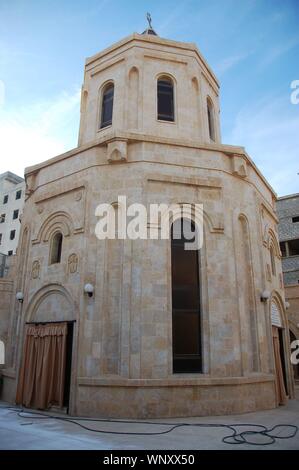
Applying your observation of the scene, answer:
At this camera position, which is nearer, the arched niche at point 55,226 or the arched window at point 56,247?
the arched niche at point 55,226

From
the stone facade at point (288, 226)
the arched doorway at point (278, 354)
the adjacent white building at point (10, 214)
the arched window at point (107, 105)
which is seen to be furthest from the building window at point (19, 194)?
the arched doorway at point (278, 354)

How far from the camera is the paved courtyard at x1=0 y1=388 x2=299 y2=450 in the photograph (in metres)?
6.26

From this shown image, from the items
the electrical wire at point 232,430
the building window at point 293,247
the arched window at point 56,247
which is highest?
the building window at point 293,247

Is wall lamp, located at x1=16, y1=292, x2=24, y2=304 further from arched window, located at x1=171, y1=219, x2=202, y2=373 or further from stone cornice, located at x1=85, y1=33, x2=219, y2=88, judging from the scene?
stone cornice, located at x1=85, y1=33, x2=219, y2=88

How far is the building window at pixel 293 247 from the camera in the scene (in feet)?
91.4

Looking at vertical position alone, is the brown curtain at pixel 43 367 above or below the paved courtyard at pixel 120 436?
above

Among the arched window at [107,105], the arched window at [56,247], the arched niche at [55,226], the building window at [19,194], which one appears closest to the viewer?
the arched niche at [55,226]

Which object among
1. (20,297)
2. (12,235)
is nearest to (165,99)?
(20,297)

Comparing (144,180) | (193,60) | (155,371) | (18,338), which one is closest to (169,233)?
(144,180)

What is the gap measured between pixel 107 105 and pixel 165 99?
223 centimetres

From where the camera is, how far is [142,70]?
13289 mm

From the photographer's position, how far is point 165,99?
44.0 feet

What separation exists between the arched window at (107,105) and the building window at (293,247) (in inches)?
768

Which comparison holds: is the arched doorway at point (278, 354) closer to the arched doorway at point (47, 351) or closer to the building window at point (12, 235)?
the arched doorway at point (47, 351)
